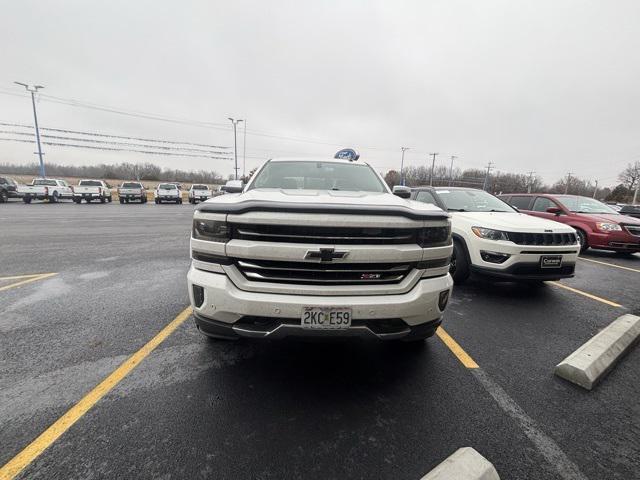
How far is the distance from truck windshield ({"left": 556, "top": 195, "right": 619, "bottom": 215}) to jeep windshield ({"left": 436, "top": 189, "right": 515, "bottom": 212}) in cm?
431

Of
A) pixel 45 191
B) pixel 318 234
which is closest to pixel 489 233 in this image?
pixel 318 234

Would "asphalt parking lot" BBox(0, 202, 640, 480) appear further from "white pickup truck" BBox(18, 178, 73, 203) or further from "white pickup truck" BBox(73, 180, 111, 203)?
"white pickup truck" BBox(18, 178, 73, 203)

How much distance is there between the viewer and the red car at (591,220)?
7.85 m

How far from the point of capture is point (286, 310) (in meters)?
2.02

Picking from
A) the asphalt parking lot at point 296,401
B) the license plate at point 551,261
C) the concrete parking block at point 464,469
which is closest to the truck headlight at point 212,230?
the asphalt parking lot at point 296,401

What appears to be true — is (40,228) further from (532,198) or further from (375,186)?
(532,198)

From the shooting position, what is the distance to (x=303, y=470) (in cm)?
167

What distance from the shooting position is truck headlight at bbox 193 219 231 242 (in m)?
2.14

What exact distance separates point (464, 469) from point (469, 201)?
17.0 feet

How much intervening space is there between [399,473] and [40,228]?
13.4 metres

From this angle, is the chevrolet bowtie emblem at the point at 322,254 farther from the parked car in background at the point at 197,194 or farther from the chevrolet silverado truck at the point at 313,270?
the parked car in background at the point at 197,194

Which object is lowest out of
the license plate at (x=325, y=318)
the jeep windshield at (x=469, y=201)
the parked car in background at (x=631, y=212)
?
the license plate at (x=325, y=318)

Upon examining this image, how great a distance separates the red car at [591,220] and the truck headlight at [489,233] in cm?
435

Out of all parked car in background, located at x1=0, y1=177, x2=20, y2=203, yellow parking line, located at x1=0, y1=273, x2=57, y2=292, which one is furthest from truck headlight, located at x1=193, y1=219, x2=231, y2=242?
parked car in background, located at x1=0, y1=177, x2=20, y2=203
